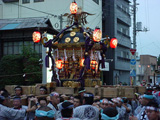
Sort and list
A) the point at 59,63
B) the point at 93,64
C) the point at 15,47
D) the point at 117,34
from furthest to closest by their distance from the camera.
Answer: the point at 117,34, the point at 15,47, the point at 93,64, the point at 59,63

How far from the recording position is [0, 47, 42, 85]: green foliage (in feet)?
82.4

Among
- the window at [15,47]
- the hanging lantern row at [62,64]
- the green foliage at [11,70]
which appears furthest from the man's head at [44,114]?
the window at [15,47]

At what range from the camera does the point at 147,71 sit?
4628 cm

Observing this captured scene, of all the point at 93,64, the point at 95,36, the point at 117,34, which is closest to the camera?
the point at 95,36

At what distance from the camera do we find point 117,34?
34719mm

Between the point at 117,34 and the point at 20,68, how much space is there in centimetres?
1496

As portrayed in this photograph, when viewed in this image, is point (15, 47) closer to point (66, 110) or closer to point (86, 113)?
point (86, 113)

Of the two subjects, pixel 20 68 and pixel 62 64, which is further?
pixel 20 68

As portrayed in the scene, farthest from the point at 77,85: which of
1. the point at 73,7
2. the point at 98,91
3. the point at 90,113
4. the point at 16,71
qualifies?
the point at 16,71

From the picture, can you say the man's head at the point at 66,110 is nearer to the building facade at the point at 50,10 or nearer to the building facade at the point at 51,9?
the building facade at the point at 50,10

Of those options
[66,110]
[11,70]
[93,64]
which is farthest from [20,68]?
[66,110]

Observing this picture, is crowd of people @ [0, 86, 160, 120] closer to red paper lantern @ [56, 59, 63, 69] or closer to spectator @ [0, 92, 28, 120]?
spectator @ [0, 92, 28, 120]

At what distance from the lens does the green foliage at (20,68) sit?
82.4 ft

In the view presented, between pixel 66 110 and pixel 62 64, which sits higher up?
pixel 62 64
